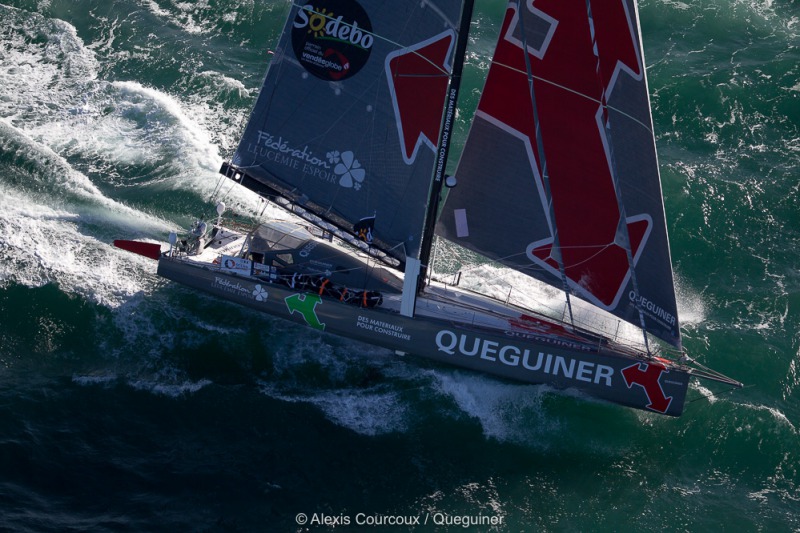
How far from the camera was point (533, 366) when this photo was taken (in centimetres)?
2070

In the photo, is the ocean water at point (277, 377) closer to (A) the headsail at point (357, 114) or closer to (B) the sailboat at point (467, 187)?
(B) the sailboat at point (467, 187)

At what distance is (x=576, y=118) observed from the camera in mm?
19359

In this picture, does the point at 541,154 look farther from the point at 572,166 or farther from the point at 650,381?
the point at 650,381

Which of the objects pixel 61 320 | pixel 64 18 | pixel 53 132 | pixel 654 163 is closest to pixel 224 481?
pixel 61 320

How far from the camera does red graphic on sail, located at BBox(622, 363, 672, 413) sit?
66.5 feet

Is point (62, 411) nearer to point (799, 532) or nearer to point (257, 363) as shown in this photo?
point (257, 363)

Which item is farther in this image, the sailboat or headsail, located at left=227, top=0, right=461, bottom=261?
headsail, located at left=227, top=0, right=461, bottom=261

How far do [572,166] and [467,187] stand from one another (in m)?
2.22

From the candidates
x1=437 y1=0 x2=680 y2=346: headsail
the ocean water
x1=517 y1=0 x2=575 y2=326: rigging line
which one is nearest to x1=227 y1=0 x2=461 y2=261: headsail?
x1=437 y1=0 x2=680 y2=346: headsail

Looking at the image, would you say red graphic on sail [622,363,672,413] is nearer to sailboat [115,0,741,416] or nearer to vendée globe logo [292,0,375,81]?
sailboat [115,0,741,416]

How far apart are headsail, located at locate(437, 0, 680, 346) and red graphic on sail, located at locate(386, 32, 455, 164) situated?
2.92ft

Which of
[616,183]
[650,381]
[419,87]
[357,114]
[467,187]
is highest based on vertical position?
[419,87]

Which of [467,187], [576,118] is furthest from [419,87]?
[576,118]

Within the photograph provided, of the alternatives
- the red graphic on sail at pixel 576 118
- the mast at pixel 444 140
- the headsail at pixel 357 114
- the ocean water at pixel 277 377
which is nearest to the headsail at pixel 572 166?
the red graphic on sail at pixel 576 118
